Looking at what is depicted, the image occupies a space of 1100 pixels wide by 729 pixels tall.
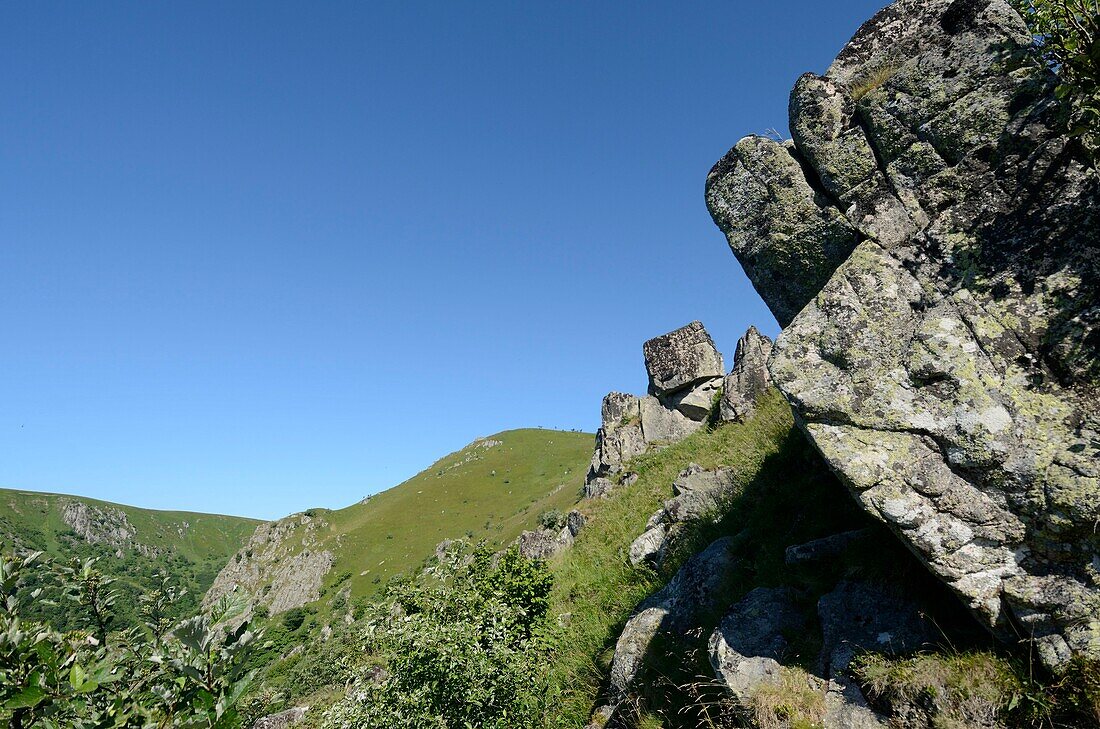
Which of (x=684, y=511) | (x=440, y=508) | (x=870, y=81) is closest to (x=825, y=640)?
(x=684, y=511)

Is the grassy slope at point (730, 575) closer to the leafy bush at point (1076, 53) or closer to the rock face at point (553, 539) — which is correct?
the leafy bush at point (1076, 53)

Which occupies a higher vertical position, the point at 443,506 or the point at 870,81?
the point at 870,81

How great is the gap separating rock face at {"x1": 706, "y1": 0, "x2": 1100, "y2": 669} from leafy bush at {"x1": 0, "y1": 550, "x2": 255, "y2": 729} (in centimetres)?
655

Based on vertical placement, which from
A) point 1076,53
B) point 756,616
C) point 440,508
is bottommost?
point 440,508

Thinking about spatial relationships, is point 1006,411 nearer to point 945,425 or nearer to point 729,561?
point 945,425

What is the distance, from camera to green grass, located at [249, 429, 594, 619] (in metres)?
98.6

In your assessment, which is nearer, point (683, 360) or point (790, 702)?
point (790, 702)

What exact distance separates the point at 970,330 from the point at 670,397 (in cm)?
2833

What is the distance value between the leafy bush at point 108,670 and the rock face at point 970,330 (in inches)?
258

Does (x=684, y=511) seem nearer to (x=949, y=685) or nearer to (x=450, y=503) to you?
(x=949, y=685)

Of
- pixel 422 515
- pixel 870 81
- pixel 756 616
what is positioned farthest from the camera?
pixel 422 515

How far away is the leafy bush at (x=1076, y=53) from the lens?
614 centimetres

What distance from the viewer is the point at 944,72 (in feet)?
25.3

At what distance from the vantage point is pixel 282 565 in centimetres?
12012
